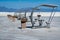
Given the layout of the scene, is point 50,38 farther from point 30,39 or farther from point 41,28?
point 41,28

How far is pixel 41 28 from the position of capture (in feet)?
55.1

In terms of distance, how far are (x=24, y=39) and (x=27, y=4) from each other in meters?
51.1

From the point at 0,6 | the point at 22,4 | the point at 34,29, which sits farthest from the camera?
the point at 22,4

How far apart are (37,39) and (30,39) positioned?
35 centimetres

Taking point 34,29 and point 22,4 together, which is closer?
point 34,29

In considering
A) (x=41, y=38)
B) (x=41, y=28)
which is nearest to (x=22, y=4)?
(x=41, y=28)

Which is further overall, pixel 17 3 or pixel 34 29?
pixel 17 3

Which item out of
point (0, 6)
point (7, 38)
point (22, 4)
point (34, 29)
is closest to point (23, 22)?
point (34, 29)

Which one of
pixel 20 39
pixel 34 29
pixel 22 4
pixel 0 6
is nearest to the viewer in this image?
pixel 20 39

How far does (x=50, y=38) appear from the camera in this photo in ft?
41.5

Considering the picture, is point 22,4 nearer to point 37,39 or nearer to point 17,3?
point 17,3

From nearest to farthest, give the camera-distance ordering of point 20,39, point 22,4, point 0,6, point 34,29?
point 20,39
point 34,29
point 0,6
point 22,4

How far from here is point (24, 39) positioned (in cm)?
1231

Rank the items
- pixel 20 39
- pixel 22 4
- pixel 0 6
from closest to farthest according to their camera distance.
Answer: pixel 20 39, pixel 0 6, pixel 22 4
